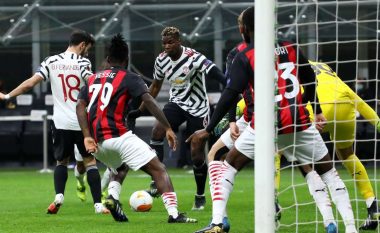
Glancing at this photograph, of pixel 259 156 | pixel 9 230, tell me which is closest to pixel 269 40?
pixel 259 156

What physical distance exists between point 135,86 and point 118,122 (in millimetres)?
372

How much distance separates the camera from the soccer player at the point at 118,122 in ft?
31.4

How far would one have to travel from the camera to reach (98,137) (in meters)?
9.73

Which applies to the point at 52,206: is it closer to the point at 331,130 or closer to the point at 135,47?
the point at 331,130

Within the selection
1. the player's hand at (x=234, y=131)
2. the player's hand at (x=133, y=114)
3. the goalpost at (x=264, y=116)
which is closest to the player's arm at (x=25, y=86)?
the player's hand at (x=133, y=114)

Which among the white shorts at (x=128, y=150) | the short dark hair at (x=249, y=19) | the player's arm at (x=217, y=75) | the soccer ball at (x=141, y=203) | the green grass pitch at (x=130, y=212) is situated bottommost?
the green grass pitch at (x=130, y=212)

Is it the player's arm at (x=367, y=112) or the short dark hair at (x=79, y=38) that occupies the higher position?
the short dark hair at (x=79, y=38)

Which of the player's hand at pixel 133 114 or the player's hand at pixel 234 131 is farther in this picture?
the player's hand at pixel 133 114

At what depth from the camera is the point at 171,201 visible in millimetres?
9625

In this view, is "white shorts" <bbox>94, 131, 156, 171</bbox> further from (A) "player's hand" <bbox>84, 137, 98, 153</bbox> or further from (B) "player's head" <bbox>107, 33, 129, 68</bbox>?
(B) "player's head" <bbox>107, 33, 129, 68</bbox>

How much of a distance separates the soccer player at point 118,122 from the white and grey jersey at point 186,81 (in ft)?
7.48

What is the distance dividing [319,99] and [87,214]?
3.08 metres

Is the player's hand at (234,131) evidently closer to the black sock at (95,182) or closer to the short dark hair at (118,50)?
the short dark hair at (118,50)

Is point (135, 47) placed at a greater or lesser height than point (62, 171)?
greater
